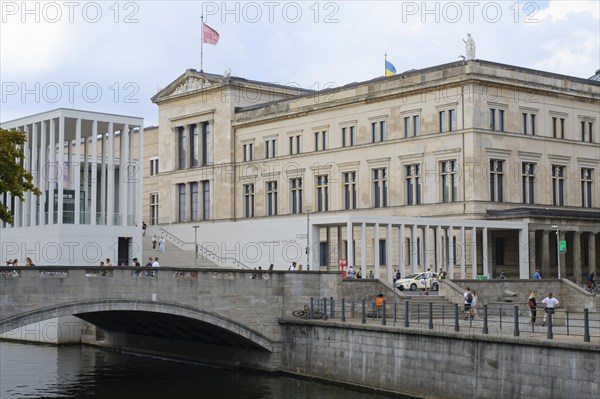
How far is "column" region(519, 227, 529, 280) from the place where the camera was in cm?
6906

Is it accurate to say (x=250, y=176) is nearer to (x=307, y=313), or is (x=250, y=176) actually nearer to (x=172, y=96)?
(x=172, y=96)

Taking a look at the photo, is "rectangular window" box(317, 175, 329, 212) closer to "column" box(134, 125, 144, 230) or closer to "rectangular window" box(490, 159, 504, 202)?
"rectangular window" box(490, 159, 504, 202)

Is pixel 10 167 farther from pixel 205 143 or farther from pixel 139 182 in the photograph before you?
pixel 205 143

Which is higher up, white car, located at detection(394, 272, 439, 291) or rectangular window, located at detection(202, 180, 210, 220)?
rectangular window, located at detection(202, 180, 210, 220)

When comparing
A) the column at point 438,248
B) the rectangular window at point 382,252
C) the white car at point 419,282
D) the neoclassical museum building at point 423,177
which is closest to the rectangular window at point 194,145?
the neoclassical museum building at point 423,177

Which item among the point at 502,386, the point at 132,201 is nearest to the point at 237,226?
the point at 132,201

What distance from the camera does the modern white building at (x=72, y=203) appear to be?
62344 millimetres

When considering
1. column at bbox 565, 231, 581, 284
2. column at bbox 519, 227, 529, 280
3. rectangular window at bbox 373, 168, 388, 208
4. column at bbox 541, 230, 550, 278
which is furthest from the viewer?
rectangular window at bbox 373, 168, 388, 208

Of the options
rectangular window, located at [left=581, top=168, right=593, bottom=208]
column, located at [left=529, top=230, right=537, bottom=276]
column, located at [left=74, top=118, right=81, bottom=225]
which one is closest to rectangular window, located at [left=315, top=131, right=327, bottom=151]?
rectangular window, located at [left=581, top=168, right=593, bottom=208]

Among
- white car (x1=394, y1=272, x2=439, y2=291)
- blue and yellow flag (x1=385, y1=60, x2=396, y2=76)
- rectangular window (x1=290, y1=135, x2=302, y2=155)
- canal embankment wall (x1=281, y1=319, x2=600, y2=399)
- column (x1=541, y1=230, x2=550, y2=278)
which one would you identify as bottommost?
canal embankment wall (x1=281, y1=319, x2=600, y2=399)

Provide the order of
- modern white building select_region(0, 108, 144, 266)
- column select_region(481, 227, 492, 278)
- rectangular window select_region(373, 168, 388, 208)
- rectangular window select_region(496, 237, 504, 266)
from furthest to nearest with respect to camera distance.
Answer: rectangular window select_region(373, 168, 388, 208) < rectangular window select_region(496, 237, 504, 266) < column select_region(481, 227, 492, 278) < modern white building select_region(0, 108, 144, 266)

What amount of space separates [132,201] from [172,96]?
2881 cm

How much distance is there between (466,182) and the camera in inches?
2800

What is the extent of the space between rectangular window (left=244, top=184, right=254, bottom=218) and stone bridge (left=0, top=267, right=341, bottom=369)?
106 feet
